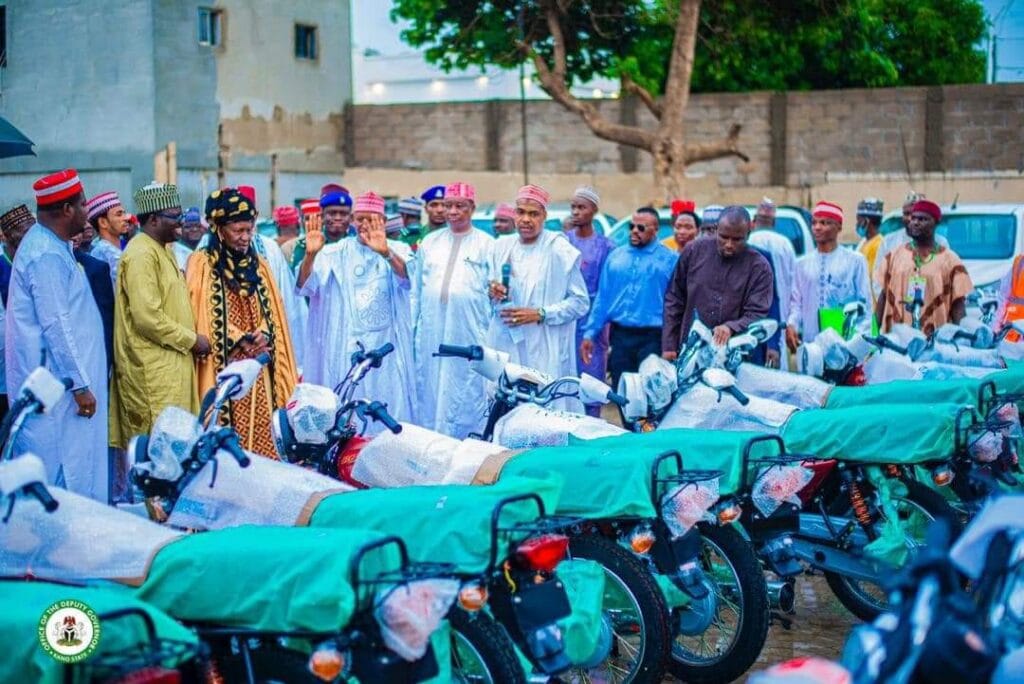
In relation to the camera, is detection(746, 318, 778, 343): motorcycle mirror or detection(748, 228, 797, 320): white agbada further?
detection(748, 228, 797, 320): white agbada

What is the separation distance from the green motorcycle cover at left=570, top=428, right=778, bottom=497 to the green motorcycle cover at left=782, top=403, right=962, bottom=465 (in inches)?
25.0

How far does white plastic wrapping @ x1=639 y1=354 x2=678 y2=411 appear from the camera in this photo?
6.85 meters

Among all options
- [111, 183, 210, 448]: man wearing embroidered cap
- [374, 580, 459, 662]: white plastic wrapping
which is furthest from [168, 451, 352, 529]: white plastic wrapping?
[111, 183, 210, 448]: man wearing embroidered cap

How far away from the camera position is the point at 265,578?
4.19m

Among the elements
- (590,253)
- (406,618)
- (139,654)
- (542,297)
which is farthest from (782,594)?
(590,253)

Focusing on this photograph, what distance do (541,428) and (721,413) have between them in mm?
1056

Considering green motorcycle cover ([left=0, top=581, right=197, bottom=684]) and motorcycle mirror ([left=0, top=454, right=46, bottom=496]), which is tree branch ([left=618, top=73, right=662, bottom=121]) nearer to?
motorcycle mirror ([left=0, top=454, right=46, bottom=496])

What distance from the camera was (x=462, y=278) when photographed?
9.68 meters

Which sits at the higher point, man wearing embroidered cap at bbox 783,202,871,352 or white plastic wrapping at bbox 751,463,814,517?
man wearing embroidered cap at bbox 783,202,871,352

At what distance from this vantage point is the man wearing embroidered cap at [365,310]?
9.28 meters

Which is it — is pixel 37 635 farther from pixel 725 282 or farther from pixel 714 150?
pixel 714 150

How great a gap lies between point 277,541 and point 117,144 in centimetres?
1913

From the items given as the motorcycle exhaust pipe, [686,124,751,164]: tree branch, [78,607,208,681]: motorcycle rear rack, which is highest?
[686,124,751,164]: tree branch

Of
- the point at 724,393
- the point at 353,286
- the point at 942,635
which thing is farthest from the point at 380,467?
the point at 353,286
